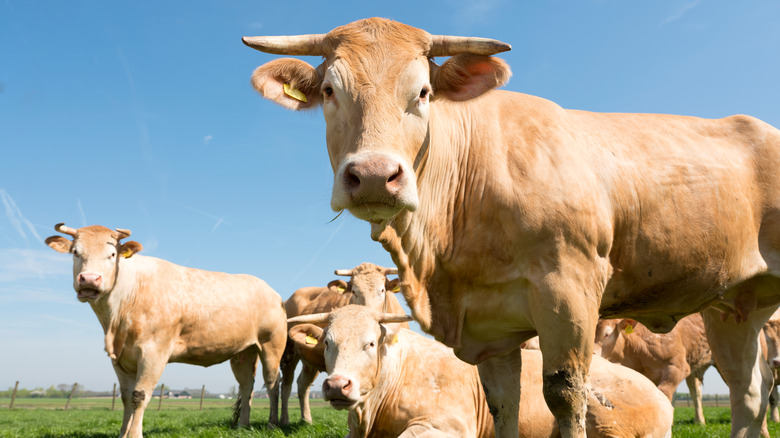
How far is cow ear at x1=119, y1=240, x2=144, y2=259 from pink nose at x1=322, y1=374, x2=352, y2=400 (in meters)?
5.77

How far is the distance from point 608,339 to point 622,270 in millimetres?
9509

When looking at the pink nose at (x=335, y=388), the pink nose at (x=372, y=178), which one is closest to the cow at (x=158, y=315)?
the pink nose at (x=335, y=388)

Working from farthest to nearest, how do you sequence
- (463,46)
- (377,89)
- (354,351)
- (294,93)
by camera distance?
(354,351), (294,93), (463,46), (377,89)

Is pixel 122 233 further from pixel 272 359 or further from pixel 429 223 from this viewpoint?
pixel 429 223

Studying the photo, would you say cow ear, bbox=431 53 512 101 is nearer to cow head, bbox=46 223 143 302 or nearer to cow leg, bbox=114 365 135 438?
cow head, bbox=46 223 143 302

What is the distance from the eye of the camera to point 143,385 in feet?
30.0

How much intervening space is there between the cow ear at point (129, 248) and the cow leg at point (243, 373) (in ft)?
11.6

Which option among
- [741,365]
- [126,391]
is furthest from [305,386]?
[741,365]

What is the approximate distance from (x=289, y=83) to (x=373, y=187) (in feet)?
4.41

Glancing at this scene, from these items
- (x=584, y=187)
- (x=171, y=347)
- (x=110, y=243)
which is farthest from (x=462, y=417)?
(x=110, y=243)

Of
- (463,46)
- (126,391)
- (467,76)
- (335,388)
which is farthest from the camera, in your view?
(126,391)

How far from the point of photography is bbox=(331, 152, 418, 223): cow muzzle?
2.58 m

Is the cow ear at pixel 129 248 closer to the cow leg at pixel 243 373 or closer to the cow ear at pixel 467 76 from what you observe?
the cow leg at pixel 243 373

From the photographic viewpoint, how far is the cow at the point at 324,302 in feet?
32.4
